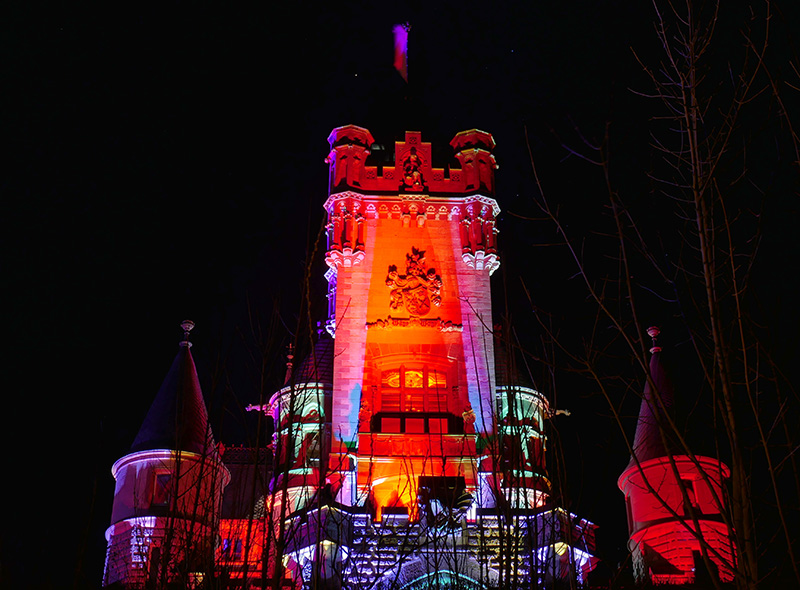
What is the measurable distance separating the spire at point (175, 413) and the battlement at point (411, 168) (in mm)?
7685

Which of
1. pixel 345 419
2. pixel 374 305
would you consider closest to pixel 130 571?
pixel 345 419

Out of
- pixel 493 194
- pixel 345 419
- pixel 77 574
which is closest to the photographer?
pixel 77 574

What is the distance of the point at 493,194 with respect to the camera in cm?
3331

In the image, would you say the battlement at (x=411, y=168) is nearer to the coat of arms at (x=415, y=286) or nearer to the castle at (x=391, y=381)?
the castle at (x=391, y=381)

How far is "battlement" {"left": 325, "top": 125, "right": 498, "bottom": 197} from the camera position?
3316cm

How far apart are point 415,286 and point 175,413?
8629 mm

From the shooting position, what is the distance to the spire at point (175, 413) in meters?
29.5

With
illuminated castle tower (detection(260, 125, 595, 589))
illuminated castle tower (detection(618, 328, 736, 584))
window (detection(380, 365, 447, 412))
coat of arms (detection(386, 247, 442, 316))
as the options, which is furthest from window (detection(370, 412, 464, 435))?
illuminated castle tower (detection(618, 328, 736, 584))

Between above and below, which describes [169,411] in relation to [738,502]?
above

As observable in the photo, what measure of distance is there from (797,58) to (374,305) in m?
24.6

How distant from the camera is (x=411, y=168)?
33.6m

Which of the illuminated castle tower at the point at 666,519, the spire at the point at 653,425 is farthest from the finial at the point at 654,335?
the illuminated castle tower at the point at 666,519

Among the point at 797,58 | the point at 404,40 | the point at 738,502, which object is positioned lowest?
the point at 738,502

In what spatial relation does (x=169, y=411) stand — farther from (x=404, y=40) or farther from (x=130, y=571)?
(x=404, y=40)
